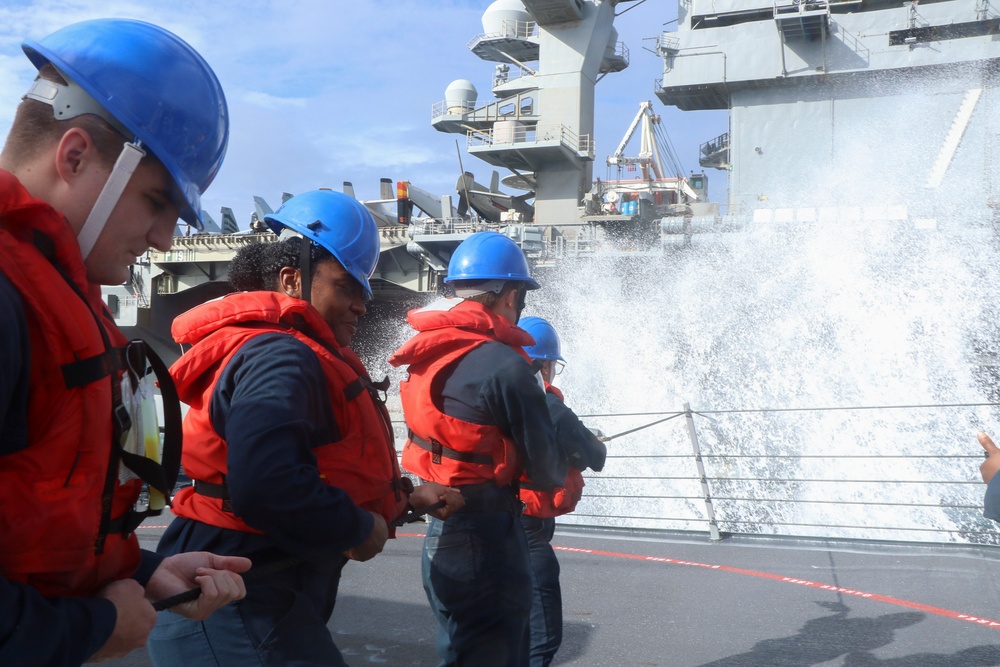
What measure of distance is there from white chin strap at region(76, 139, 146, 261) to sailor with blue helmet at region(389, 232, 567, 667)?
5.80 ft

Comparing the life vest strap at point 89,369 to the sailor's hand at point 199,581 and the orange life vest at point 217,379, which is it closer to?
the sailor's hand at point 199,581

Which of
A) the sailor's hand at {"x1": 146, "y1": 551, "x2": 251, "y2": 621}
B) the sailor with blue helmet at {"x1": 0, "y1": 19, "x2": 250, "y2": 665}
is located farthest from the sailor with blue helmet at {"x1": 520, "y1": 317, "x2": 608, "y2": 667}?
the sailor with blue helmet at {"x1": 0, "y1": 19, "x2": 250, "y2": 665}

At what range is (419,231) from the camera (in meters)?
27.2

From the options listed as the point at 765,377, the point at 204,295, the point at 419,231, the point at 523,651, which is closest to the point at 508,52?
the point at 419,231

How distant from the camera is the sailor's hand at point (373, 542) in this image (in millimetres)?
2021

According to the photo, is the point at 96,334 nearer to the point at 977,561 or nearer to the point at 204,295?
the point at 977,561

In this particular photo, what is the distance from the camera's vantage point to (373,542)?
203cm

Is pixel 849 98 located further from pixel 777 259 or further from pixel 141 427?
pixel 141 427

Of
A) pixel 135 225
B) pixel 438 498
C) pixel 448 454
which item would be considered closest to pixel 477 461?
pixel 448 454

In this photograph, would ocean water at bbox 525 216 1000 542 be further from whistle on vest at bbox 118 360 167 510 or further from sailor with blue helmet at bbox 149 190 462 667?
whistle on vest at bbox 118 360 167 510

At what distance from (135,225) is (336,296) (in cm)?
104

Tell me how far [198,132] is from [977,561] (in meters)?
6.28

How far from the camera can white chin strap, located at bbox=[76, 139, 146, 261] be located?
4.03 ft

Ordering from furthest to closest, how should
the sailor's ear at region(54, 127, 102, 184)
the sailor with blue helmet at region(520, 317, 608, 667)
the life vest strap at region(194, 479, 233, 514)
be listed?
the sailor with blue helmet at region(520, 317, 608, 667) < the life vest strap at region(194, 479, 233, 514) < the sailor's ear at region(54, 127, 102, 184)
